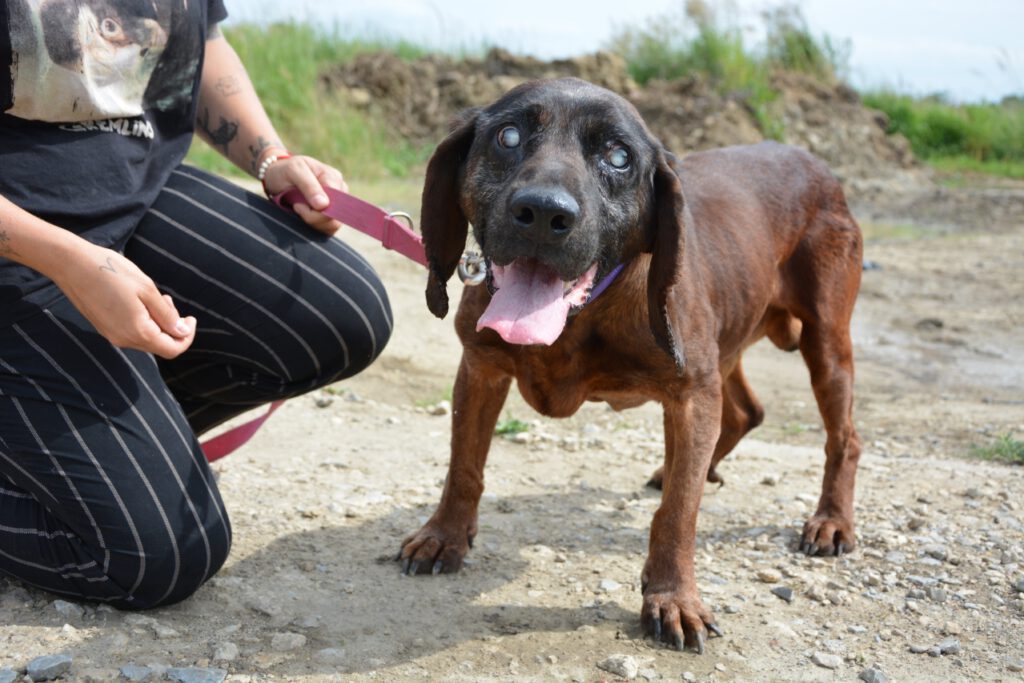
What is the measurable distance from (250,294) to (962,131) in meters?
20.4

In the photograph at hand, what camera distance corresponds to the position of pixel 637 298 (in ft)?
10.3

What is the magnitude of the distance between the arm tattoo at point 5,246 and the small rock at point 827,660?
Answer: 2.44 metres

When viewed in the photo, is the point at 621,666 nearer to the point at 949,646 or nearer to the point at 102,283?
the point at 949,646

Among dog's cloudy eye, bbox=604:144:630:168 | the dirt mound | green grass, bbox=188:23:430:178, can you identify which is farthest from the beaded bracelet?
the dirt mound

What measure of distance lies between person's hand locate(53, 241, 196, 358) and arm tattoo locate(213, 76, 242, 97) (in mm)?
1281

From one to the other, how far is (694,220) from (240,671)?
2.11m

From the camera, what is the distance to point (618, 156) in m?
2.94

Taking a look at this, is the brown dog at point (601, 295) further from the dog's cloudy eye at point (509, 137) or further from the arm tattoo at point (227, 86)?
the arm tattoo at point (227, 86)

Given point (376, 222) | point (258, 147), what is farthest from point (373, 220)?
point (258, 147)

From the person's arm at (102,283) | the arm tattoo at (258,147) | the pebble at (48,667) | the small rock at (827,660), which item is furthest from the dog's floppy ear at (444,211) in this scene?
the small rock at (827,660)

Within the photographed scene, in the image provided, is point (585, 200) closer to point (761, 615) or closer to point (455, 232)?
point (455, 232)

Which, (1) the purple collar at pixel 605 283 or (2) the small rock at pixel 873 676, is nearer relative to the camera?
(2) the small rock at pixel 873 676

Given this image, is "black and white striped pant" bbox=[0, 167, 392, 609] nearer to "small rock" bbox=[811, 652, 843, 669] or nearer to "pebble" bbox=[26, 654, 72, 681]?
"pebble" bbox=[26, 654, 72, 681]

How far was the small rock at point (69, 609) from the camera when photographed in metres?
3.01
